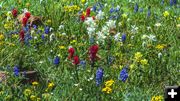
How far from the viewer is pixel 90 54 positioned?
5.95 meters

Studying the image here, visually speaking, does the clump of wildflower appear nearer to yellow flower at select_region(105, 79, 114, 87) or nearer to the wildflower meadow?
the wildflower meadow

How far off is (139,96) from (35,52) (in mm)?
2385

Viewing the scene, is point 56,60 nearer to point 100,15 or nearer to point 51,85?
point 51,85

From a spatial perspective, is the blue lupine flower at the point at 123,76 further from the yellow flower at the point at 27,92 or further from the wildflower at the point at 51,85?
the yellow flower at the point at 27,92

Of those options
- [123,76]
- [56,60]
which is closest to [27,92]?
[56,60]

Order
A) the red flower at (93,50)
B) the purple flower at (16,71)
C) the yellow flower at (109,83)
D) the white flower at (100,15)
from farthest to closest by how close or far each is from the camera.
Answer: the white flower at (100,15)
the purple flower at (16,71)
the red flower at (93,50)
the yellow flower at (109,83)

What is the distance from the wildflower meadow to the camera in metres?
5.60

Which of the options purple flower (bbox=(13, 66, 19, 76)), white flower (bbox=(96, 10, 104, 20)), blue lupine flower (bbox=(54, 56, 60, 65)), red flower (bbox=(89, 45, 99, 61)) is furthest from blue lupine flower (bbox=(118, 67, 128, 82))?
white flower (bbox=(96, 10, 104, 20))

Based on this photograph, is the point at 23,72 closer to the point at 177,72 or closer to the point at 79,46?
the point at 79,46

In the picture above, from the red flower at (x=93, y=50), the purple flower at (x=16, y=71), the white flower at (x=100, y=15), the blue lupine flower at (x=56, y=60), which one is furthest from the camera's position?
the white flower at (x=100, y=15)

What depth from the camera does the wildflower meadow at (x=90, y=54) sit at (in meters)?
5.60

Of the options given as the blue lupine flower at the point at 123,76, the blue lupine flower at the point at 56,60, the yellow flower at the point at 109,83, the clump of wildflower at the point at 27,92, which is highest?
the blue lupine flower at the point at 56,60

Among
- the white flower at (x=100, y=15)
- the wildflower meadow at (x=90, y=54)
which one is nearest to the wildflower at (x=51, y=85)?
the wildflower meadow at (x=90, y=54)

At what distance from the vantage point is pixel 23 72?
6.13 meters
